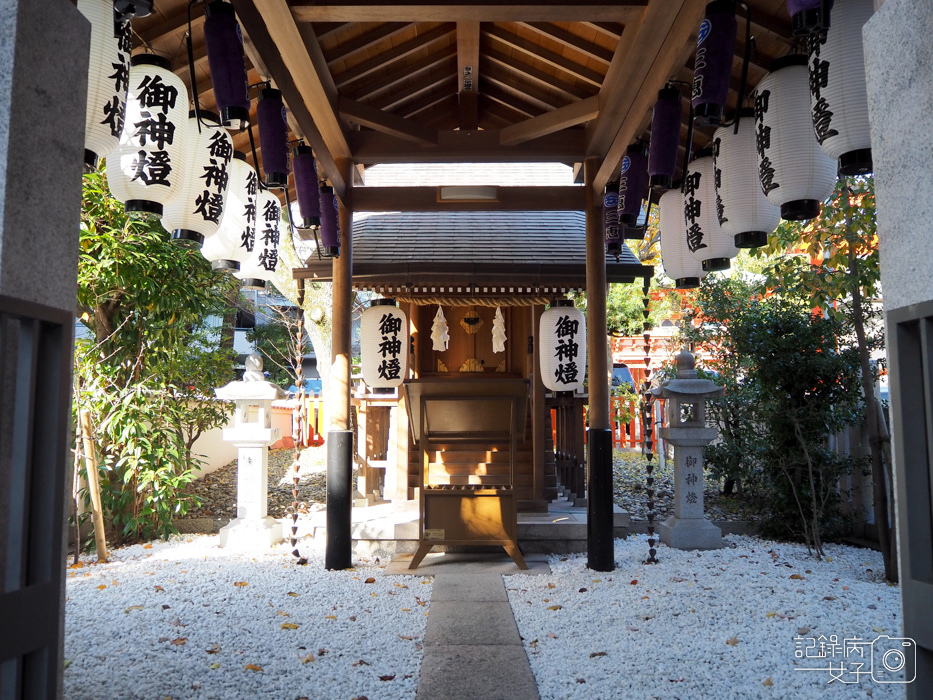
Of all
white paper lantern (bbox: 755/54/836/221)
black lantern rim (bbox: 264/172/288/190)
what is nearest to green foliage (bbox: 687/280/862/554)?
white paper lantern (bbox: 755/54/836/221)

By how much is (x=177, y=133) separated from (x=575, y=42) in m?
3.67

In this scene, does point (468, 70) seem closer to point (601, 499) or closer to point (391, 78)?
point (391, 78)

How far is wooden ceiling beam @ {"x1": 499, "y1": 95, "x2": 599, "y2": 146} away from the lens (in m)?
6.20

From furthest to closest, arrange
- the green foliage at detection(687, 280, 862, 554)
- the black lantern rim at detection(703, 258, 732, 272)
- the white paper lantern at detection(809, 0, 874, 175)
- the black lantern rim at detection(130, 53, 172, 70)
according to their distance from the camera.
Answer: the green foliage at detection(687, 280, 862, 554) < the black lantern rim at detection(703, 258, 732, 272) < the black lantern rim at detection(130, 53, 172, 70) < the white paper lantern at detection(809, 0, 874, 175)

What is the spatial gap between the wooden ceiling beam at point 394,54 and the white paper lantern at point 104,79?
3264 millimetres

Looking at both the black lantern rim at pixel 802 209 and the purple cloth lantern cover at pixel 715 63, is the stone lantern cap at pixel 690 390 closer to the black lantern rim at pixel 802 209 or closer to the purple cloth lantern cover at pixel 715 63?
the black lantern rim at pixel 802 209

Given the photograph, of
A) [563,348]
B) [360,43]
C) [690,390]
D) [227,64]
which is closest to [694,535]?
[690,390]

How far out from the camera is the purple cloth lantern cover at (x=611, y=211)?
6.88m

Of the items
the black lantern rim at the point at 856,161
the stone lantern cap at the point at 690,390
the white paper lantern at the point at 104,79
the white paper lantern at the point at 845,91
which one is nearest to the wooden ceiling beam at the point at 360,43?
the white paper lantern at the point at 104,79

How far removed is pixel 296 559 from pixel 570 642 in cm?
372

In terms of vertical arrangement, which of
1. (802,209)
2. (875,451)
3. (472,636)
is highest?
(802,209)

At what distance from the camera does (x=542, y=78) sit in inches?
269

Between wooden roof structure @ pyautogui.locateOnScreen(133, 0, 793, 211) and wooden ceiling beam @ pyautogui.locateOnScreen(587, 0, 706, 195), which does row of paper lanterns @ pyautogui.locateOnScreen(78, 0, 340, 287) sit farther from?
wooden ceiling beam @ pyautogui.locateOnScreen(587, 0, 706, 195)

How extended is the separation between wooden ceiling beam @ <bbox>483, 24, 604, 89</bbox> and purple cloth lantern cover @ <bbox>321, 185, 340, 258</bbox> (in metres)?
2.33
